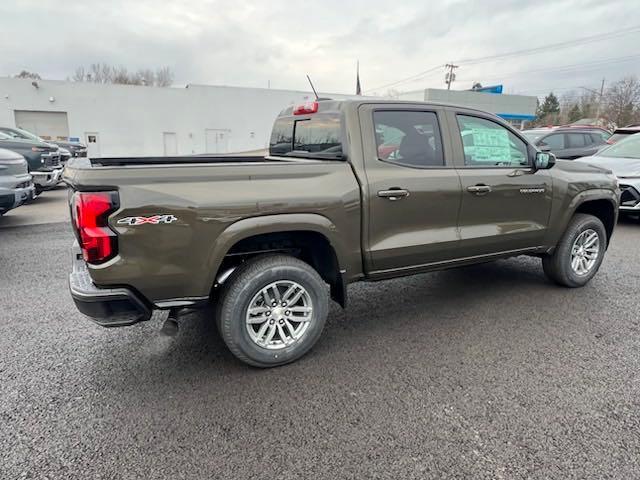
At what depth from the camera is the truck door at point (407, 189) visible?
320 centimetres

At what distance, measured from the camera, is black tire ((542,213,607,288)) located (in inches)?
174

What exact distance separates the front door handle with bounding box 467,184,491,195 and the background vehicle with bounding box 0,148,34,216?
6623 millimetres

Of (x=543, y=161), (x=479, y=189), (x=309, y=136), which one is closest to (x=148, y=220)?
(x=309, y=136)

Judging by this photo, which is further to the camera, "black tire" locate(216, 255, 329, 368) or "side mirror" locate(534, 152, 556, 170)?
"side mirror" locate(534, 152, 556, 170)

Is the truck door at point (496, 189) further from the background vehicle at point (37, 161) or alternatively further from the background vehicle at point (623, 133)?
the background vehicle at point (623, 133)

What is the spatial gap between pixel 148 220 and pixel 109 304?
22.3 inches

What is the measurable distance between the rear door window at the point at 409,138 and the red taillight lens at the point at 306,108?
1.98 feet

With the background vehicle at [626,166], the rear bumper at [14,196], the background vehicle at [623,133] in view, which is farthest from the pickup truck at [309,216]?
the background vehicle at [623,133]

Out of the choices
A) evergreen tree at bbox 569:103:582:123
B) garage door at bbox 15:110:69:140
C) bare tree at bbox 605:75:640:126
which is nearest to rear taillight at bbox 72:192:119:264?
garage door at bbox 15:110:69:140

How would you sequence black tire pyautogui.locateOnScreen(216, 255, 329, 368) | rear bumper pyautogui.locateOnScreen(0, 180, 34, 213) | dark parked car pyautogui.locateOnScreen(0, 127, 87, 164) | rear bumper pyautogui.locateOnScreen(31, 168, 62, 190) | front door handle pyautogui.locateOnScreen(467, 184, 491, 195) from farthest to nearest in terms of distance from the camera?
dark parked car pyautogui.locateOnScreen(0, 127, 87, 164)
rear bumper pyautogui.locateOnScreen(31, 168, 62, 190)
rear bumper pyautogui.locateOnScreen(0, 180, 34, 213)
front door handle pyautogui.locateOnScreen(467, 184, 491, 195)
black tire pyautogui.locateOnScreen(216, 255, 329, 368)

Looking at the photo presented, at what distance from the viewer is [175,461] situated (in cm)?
215

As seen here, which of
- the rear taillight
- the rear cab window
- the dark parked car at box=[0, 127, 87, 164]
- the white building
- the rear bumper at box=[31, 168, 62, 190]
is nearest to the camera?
the rear taillight

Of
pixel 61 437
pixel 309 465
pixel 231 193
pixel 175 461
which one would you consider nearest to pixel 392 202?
pixel 231 193

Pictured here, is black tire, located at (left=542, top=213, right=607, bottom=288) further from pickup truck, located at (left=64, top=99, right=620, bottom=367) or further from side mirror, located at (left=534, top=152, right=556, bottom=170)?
side mirror, located at (left=534, top=152, right=556, bottom=170)
